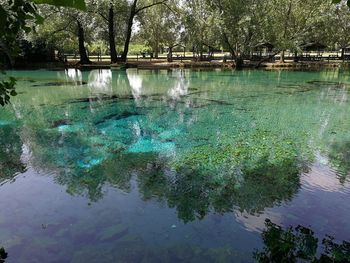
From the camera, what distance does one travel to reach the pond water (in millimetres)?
4914

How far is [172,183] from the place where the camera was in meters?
7.04

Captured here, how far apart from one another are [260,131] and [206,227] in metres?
6.07

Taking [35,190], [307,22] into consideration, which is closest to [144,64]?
[307,22]

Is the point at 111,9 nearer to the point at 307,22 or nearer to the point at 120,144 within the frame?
the point at 307,22

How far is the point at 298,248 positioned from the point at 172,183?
127 inches

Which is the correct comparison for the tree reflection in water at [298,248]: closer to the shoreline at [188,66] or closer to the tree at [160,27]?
the shoreline at [188,66]

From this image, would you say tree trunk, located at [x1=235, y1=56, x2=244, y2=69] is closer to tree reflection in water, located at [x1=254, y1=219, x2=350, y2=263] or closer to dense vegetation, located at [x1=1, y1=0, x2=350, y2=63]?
dense vegetation, located at [x1=1, y1=0, x2=350, y2=63]

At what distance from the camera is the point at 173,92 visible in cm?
1931

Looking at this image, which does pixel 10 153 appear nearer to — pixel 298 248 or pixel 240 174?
pixel 240 174

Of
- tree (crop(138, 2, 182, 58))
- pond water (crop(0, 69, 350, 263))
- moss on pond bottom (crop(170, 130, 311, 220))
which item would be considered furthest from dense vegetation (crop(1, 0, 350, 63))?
moss on pond bottom (crop(170, 130, 311, 220))

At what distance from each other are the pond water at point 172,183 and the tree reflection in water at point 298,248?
29 millimetres

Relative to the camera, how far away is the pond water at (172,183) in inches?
193

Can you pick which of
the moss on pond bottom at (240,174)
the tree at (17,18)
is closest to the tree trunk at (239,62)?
the moss on pond bottom at (240,174)

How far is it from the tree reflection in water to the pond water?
0.10 feet
